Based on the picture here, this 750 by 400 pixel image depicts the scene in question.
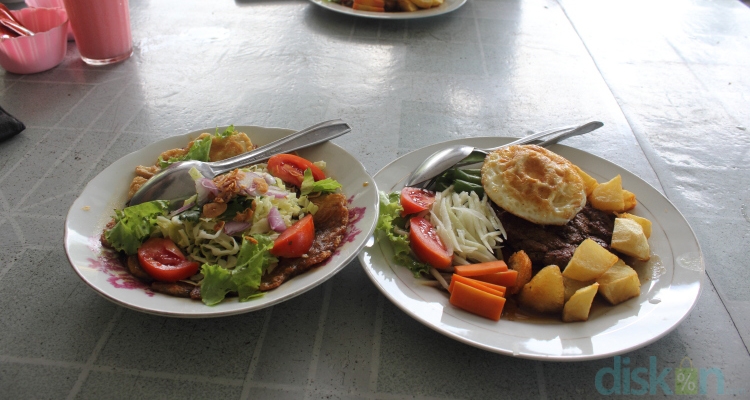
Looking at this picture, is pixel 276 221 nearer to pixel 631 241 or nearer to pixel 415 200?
pixel 415 200

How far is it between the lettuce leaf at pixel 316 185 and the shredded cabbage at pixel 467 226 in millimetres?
306

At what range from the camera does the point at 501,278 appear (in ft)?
4.30

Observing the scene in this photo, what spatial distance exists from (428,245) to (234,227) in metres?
0.52

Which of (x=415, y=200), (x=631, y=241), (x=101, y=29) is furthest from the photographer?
(x=101, y=29)

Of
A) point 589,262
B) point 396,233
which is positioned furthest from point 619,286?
point 396,233

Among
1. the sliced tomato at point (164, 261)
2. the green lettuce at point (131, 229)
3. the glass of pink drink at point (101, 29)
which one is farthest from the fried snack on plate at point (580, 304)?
the glass of pink drink at point (101, 29)

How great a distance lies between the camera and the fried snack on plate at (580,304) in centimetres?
122

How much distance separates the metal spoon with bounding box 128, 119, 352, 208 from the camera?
4.63ft

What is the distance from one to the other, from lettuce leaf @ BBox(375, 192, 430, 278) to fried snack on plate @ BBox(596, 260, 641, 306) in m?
0.46

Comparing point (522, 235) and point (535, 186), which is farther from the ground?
point (535, 186)

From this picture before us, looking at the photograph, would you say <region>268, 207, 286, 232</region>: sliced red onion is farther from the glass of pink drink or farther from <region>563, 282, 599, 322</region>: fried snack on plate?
the glass of pink drink

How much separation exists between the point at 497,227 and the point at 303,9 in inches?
96.0

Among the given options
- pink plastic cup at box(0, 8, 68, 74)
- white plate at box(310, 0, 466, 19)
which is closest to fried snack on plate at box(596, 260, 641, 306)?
white plate at box(310, 0, 466, 19)

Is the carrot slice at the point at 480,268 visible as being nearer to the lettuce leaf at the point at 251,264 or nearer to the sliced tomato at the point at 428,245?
the sliced tomato at the point at 428,245
